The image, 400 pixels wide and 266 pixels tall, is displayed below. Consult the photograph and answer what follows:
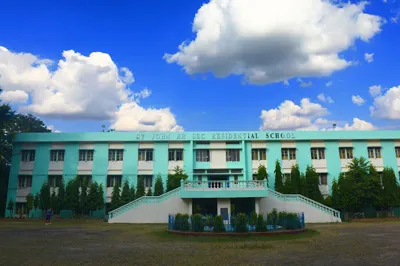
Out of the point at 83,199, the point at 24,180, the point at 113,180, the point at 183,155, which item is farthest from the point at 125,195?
the point at 24,180

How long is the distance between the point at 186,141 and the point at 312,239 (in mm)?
21236

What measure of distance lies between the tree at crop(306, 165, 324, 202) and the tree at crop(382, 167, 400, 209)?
19.1 ft

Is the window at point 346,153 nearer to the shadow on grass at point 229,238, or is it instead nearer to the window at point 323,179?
the window at point 323,179

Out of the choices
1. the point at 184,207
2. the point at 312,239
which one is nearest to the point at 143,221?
the point at 184,207

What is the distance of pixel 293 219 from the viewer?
17141 mm

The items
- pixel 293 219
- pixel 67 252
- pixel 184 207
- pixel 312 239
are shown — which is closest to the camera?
pixel 67 252

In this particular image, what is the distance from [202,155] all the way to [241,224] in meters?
19.0

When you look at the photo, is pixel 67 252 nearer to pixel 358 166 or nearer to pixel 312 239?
pixel 312 239

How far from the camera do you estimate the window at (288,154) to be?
3494 cm

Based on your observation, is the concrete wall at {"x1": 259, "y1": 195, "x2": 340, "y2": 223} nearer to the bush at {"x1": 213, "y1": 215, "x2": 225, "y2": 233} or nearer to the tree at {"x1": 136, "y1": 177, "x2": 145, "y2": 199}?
the bush at {"x1": 213, "y1": 215, "x2": 225, "y2": 233}

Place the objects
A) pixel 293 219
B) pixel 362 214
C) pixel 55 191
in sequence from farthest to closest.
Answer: pixel 55 191 < pixel 362 214 < pixel 293 219

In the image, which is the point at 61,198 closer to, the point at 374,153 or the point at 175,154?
the point at 175,154

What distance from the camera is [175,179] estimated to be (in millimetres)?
31438

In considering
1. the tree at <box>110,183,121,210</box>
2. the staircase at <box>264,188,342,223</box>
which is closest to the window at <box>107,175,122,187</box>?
the tree at <box>110,183,121,210</box>
